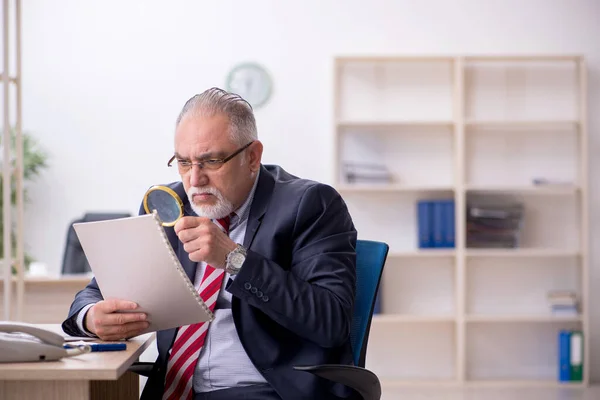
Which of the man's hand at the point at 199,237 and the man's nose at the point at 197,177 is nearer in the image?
the man's hand at the point at 199,237

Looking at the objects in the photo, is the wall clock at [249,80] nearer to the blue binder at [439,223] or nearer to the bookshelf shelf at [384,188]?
the bookshelf shelf at [384,188]

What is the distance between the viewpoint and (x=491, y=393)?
Result: 209 inches

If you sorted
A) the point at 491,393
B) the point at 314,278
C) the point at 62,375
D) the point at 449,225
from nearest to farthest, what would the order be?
the point at 62,375
the point at 314,278
the point at 491,393
the point at 449,225

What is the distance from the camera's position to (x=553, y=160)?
586cm

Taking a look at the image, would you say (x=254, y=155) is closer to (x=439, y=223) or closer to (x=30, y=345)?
(x=30, y=345)

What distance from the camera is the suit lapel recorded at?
200 cm

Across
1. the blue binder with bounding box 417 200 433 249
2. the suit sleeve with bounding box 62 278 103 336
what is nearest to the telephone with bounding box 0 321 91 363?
the suit sleeve with bounding box 62 278 103 336

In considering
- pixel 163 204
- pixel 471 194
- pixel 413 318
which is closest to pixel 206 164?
pixel 163 204

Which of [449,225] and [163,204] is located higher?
[163,204]

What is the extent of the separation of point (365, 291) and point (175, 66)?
13.1ft

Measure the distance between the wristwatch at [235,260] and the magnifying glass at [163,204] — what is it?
0.19 metres

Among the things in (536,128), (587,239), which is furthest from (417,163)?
(587,239)

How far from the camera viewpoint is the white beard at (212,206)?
199 centimetres

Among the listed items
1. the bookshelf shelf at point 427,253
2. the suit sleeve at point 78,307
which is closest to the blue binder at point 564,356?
the bookshelf shelf at point 427,253
